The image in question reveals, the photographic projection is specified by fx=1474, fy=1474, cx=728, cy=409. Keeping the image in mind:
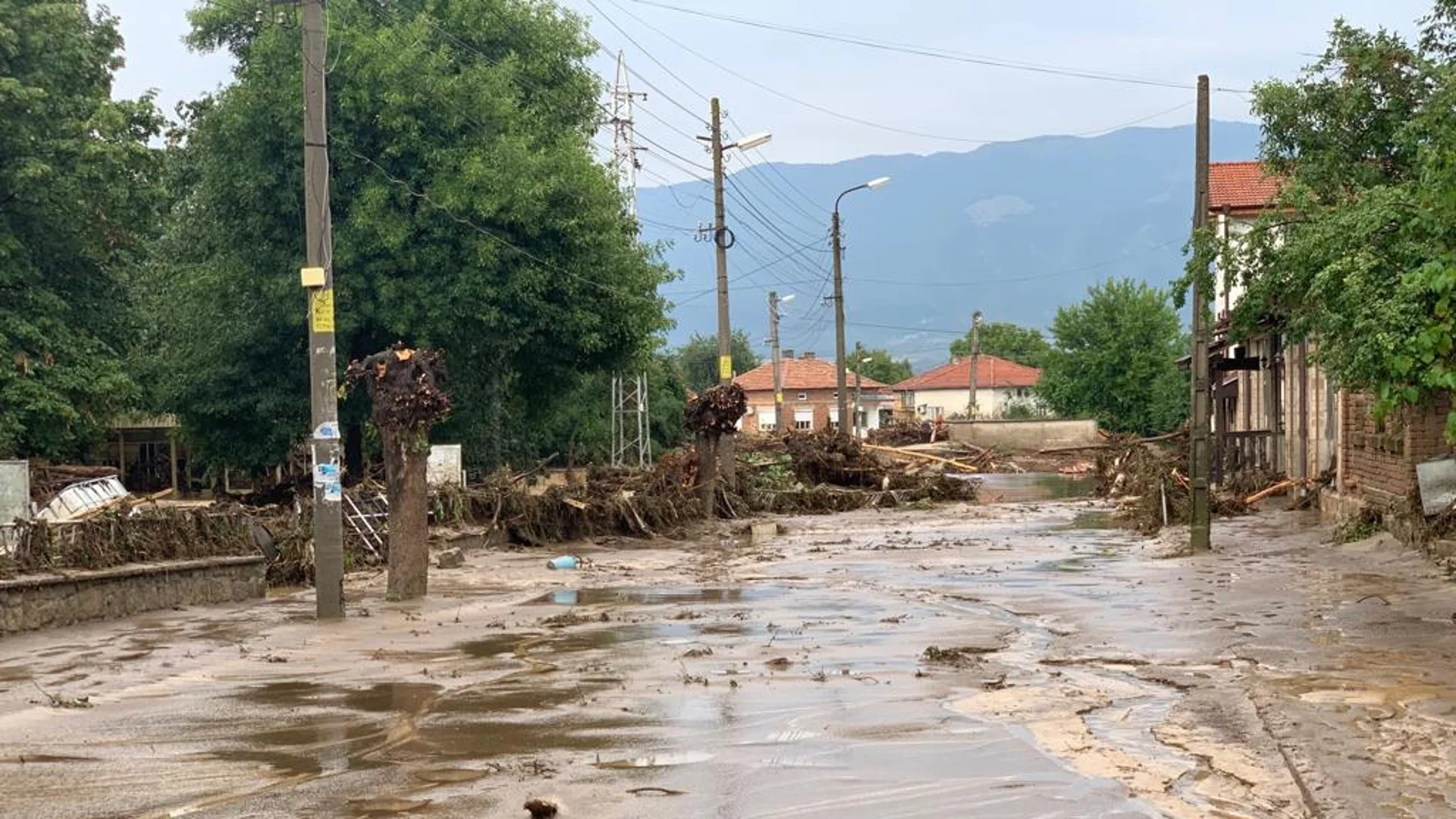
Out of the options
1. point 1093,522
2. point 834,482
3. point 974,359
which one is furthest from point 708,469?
point 974,359

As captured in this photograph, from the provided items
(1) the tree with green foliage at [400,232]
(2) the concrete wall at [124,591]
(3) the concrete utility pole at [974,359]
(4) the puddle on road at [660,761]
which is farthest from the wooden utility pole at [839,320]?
(4) the puddle on road at [660,761]

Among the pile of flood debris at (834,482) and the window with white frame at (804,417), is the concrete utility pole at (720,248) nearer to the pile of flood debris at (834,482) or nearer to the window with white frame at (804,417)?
the pile of flood debris at (834,482)

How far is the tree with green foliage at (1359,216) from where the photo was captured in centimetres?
1049

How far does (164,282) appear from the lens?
36656mm

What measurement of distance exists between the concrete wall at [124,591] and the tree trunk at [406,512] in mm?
2082

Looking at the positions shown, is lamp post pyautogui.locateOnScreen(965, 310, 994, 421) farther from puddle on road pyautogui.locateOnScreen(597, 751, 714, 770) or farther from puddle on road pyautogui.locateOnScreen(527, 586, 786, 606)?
puddle on road pyautogui.locateOnScreen(597, 751, 714, 770)

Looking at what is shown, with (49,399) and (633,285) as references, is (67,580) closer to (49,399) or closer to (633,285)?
(49,399)

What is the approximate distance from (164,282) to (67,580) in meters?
23.9

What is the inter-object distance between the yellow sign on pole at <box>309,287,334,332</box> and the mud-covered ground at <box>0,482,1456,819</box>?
301cm

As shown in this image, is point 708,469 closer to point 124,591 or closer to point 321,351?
point 321,351

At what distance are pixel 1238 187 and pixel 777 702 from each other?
4038 cm

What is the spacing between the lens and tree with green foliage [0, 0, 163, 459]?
29.1 metres

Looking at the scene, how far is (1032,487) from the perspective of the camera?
4581cm

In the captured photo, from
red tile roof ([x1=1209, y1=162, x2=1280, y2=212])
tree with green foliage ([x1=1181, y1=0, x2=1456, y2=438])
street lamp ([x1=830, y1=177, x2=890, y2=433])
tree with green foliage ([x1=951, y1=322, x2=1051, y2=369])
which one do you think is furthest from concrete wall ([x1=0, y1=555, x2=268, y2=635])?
tree with green foliage ([x1=951, y1=322, x2=1051, y2=369])
